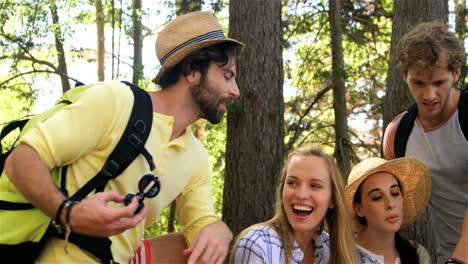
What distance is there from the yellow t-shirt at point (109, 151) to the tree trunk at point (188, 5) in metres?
9.07

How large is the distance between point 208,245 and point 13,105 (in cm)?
1336

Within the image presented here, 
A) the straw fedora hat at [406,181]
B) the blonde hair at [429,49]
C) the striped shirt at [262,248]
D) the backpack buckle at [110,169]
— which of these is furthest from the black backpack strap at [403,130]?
the backpack buckle at [110,169]

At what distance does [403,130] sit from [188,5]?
8.56m

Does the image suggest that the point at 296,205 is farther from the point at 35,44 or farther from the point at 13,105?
the point at 13,105

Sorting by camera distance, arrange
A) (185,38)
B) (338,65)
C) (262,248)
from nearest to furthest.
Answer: (185,38), (262,248), (338,65)

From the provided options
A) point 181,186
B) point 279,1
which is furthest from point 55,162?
point 279,1

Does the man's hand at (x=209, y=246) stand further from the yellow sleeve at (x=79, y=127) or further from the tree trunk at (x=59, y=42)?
the tree trunk at (x=59, y=42)

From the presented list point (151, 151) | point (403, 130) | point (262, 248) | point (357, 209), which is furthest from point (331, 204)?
point (151, 151)

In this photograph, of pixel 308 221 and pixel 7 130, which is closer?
pixel 7 130

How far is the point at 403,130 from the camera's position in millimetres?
3623

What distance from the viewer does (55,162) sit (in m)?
2.09

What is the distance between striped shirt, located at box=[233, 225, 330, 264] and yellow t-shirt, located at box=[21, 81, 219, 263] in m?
0.52

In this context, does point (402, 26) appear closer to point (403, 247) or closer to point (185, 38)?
point (403, 247)

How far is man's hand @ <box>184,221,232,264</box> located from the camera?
2459mm
